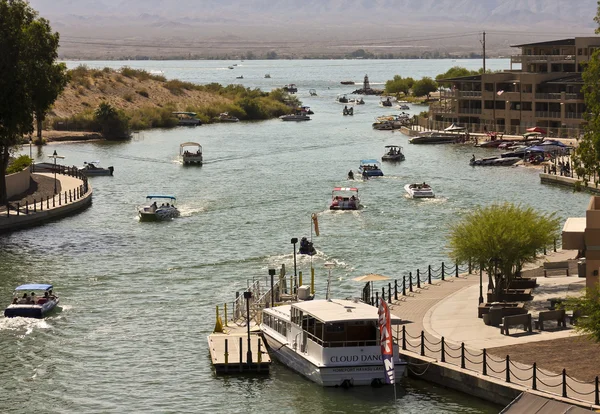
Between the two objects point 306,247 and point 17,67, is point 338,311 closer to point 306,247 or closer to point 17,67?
point 306,247

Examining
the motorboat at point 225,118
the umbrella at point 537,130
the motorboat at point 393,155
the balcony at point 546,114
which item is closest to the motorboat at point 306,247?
the motorboat at point 393,155

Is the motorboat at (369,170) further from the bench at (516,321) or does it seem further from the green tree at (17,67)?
the bench at (516,321)

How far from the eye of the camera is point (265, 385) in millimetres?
43656

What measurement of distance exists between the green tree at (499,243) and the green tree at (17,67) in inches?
1543

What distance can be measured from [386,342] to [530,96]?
108 metres

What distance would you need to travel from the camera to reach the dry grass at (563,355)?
131 feet

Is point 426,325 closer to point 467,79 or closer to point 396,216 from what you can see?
point 396,216

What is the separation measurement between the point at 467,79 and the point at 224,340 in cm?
11049

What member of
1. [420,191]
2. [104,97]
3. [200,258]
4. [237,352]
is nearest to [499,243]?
[237,352]

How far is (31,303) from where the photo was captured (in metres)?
54.2

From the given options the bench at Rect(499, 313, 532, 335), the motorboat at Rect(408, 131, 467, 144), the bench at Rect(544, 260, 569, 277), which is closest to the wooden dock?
the bench at Rect(499, 313, 532, 335)

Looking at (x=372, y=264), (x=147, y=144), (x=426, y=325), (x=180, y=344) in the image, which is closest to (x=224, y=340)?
(x=180, y=344)

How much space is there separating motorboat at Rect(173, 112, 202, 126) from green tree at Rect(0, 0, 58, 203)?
3601 inches

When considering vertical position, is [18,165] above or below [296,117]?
below
